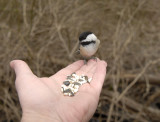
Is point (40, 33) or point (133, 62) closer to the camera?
point (40, 33)

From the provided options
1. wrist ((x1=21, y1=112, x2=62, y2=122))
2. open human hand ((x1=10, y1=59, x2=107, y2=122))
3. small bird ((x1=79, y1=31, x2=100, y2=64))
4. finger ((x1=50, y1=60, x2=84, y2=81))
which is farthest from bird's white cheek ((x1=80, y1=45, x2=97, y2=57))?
wrist ((x1=21, y1=112, x2=62, y2=122))

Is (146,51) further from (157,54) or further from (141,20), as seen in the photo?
(141,20)

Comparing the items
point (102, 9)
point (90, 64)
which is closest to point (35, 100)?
point (90, 64)

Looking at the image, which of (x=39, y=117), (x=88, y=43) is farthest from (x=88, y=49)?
(x=39, y=117)

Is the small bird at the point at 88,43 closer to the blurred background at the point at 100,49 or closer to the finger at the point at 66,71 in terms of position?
the finger at the point at 66,71

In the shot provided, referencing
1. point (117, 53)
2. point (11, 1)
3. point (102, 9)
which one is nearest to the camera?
point (117, 53)

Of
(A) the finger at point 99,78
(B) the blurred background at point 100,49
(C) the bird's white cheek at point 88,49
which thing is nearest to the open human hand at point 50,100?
(A) the finger at point 99,78

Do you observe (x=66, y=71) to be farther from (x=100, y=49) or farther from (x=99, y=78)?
(x=100, y=49)
